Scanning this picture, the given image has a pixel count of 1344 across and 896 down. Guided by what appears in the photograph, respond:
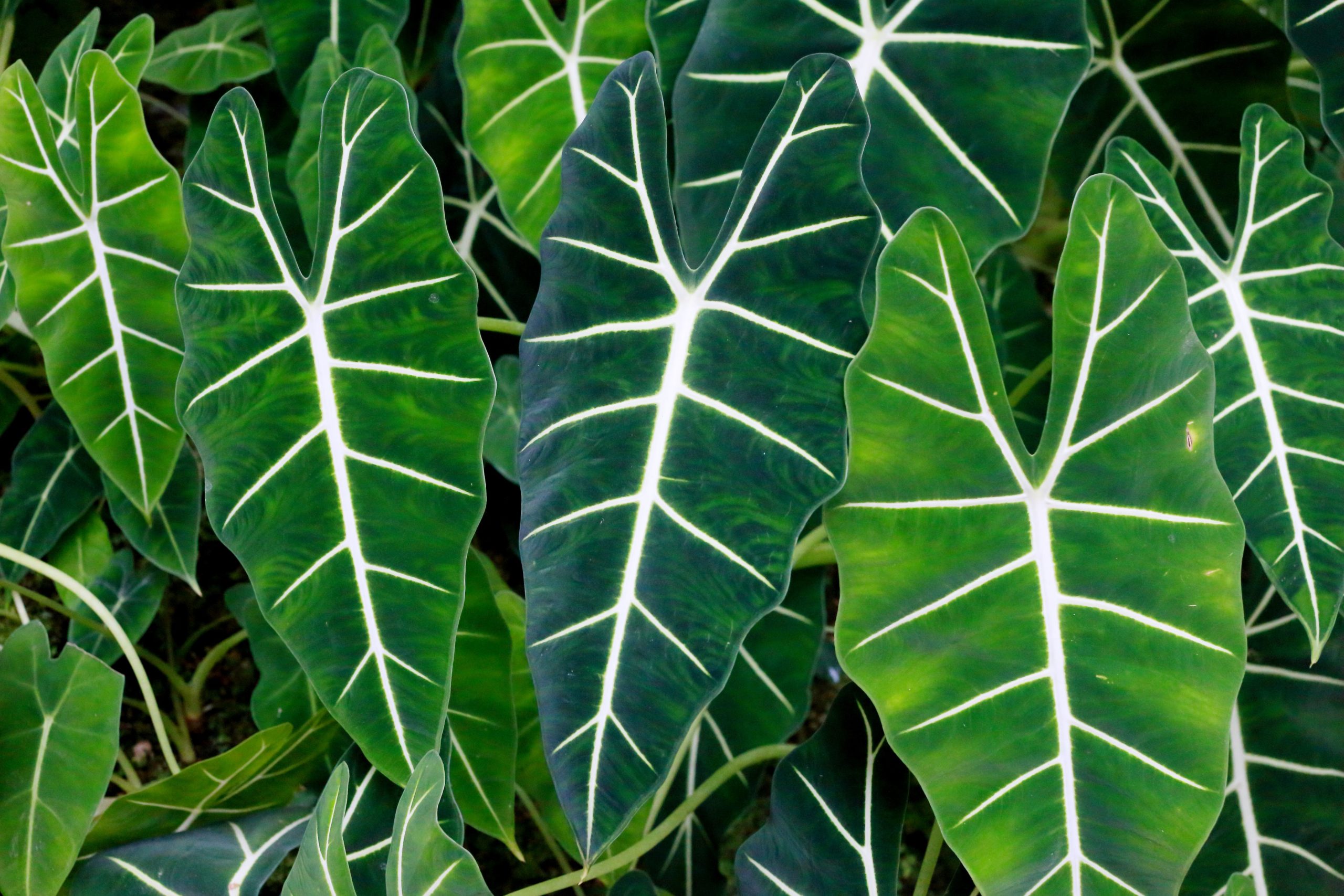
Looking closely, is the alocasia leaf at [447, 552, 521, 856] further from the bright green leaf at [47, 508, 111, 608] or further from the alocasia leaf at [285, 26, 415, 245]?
the bright green leaf at [47, 508, 111, 608]

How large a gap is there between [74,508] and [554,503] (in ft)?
3.12

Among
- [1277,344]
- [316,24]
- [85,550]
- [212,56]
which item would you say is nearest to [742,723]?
[1277,344]

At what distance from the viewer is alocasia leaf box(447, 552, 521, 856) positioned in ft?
3.47

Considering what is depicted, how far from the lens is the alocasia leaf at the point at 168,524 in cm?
124

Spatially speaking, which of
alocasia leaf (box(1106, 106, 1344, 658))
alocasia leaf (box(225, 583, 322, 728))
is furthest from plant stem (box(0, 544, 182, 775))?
alocasia leaf (box(1106, 106, 1344, 658))

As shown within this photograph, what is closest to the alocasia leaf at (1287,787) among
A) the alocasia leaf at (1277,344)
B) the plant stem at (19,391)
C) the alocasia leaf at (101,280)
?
the alocasia leaf at (1277,344)

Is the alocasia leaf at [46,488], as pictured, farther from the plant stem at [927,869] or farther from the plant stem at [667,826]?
the plant stem at [927,869]

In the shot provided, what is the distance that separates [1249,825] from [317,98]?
1349 mm

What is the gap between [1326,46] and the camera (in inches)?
39.0

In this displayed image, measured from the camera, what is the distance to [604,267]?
2.92 feet

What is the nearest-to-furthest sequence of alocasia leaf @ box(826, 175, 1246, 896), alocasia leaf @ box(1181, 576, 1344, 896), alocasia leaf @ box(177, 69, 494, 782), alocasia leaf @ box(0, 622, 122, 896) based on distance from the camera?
1. alocasia leaf @ box(826, 175, 1246, 896)
2. alocasia leaf @ box(177, 69, 494, 782)
3. alocasia leaf @ box(0, 622, 122, 896)
4. alocasia leaf @ box(1181, 576, 1344, 896)

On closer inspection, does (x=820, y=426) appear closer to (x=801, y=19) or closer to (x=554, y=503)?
(x=554, y=503)

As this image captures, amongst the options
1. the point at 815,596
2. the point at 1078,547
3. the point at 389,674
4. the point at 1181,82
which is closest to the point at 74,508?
the point at 389,674

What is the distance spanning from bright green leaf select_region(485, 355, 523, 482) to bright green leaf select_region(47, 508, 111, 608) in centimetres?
59
